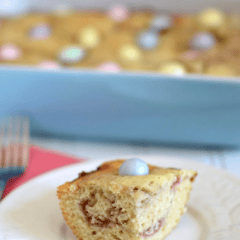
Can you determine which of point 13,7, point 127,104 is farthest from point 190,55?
point 13,7

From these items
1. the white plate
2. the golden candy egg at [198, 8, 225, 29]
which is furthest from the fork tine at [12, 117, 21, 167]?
the golden candy egg at [198, 8, 225, 29]

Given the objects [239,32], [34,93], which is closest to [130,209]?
[34,93]

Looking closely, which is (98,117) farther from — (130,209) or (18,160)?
(130,209)

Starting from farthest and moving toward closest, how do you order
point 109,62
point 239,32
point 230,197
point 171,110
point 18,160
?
1. point 239,32
2. point 109,62
3. point 171,110
4. point 18,160
5. point 230,197

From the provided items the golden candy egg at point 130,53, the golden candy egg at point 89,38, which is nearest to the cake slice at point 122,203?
the golden candy egg at point 130,53

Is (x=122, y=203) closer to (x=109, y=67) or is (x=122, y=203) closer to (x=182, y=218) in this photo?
(x=182, y=218)

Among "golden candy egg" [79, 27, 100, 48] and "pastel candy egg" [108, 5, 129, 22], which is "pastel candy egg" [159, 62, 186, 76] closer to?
"golden candy egg" [79, 27, 100, 48]
